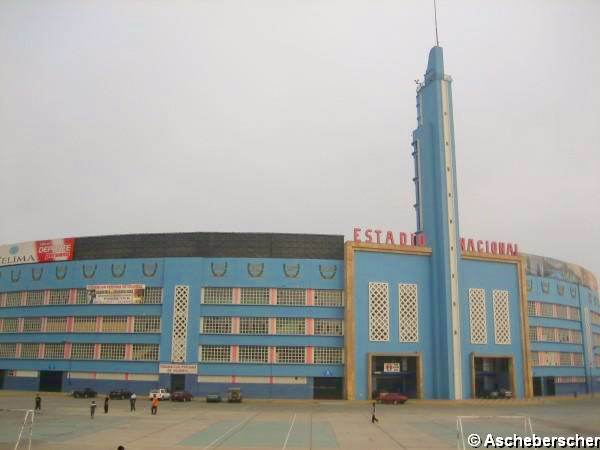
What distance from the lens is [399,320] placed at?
78.8 meters

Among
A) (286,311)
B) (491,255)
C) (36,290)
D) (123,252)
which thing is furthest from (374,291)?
(36,290)

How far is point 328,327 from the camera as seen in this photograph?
260ft

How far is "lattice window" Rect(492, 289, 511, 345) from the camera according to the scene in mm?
82750

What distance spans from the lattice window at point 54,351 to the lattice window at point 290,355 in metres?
32.7

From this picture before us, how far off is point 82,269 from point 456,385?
5692 centimetres

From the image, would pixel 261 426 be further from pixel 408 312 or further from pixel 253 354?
pixel 408 312

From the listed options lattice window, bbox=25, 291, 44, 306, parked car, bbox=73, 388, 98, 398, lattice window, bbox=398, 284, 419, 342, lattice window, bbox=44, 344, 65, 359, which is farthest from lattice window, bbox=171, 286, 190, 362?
lattice window, bbox=398, 284, 419, 342

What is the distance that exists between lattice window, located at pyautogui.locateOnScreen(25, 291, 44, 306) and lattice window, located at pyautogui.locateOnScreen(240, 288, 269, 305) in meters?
33.0

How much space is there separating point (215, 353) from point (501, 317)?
42315mm

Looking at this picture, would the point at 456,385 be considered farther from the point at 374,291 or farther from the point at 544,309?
the point at 544,309

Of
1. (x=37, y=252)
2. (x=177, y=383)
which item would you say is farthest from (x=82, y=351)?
(x=37, y=252)

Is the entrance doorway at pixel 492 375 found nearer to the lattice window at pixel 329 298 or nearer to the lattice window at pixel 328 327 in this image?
the lattice window at pixel 328 327

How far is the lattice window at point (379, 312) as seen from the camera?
254ft

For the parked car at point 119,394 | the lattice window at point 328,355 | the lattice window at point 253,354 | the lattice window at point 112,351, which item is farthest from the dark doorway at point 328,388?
the lattice window at point 112,351
